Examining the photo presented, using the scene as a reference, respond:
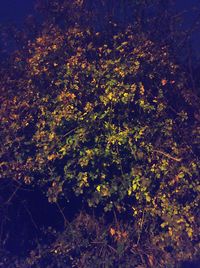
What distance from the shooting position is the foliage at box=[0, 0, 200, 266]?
5625 millimetres

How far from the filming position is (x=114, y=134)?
5.60 m

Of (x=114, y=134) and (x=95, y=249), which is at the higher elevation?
(x=114, y=134)

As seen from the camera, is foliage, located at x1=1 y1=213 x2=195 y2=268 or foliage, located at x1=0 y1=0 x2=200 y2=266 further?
foliage, located at x1=1 y1=213 x2=195 y2=268

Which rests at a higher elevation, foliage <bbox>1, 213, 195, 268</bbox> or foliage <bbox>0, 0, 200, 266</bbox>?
foliage <bbox>0, 0, 200, 266</bbox>

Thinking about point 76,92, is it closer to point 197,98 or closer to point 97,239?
point 197,98

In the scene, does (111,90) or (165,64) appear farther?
(165,64)

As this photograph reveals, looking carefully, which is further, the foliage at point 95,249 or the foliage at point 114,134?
the foliage at point 95,249

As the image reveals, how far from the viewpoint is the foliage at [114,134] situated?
5.62 meters

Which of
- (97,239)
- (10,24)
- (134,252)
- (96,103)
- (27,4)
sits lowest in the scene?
(134,252)

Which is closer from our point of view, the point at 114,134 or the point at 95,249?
the point at 114,134

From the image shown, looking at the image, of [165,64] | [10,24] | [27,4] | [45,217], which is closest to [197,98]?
[165,64]

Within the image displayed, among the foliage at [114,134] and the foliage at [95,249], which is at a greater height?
the foliage at [114,134]

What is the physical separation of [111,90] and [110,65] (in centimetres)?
51

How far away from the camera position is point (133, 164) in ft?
19.0
